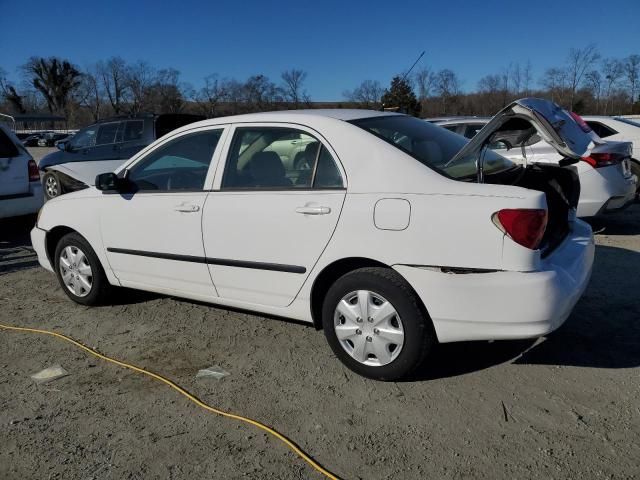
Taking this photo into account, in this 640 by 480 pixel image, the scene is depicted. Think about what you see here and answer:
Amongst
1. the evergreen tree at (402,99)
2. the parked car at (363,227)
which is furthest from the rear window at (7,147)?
the evergreen tree at (402,99)

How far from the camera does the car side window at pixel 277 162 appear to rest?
3.27 metres

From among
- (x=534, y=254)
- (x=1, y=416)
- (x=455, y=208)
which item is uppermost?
(x=455, y=208)

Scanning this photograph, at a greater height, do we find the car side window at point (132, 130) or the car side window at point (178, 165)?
the car side window at point (132, 130)

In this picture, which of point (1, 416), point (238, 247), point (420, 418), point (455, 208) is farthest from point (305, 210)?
point (1, 416)

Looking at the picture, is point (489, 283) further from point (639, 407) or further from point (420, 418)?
point (639, 407)

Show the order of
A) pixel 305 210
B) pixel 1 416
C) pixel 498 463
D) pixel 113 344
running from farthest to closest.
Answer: pixel 113 344 → pixel 305 210 → pixel 1 416 → pixel 498 463

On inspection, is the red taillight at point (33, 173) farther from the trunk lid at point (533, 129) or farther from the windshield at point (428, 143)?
the trunk lid at point (533, 129)

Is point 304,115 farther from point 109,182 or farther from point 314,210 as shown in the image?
point 109,182

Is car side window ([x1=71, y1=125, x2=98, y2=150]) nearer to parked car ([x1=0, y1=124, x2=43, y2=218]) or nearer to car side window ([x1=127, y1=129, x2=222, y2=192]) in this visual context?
parked car ([x1=0, y1=124, x2=43, y2=218])

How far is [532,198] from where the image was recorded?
105 inches

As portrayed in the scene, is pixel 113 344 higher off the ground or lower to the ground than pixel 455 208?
lower

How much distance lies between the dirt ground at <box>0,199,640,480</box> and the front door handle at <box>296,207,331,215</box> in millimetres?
1009

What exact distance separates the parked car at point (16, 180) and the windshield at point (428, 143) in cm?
565

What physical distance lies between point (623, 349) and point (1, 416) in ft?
12.5
